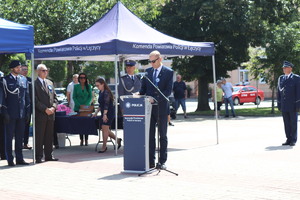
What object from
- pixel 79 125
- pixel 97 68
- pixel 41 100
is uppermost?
pixel 97 68

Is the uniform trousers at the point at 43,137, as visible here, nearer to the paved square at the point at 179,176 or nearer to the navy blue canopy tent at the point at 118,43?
the paved square at the point at 179,176

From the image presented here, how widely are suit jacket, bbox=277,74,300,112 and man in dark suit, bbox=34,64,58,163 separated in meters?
5.50

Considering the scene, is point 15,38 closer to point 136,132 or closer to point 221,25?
point 136,132

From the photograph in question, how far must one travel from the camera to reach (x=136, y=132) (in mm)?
9766

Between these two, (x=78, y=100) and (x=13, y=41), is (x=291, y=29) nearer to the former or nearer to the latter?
(x=78, y=100)

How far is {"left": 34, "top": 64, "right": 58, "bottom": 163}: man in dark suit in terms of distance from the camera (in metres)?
11.5

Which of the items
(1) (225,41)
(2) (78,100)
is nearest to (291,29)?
(1) (225,41)

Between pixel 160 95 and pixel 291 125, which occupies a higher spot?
pixel 160 95

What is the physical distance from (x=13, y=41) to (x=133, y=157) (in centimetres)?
306

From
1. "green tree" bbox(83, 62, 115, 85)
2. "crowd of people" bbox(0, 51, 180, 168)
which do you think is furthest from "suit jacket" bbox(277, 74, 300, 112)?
"green tree" bbox(83, 62, 115, 85)

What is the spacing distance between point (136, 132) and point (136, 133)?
2cm

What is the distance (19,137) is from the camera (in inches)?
441

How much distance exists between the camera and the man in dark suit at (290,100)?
13836 mm

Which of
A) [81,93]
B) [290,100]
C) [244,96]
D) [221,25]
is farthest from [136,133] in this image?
[244,96]
